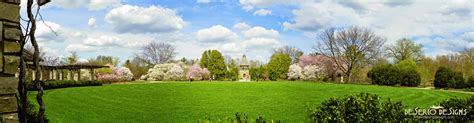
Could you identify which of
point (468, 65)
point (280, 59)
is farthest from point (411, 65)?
point (280, 59)

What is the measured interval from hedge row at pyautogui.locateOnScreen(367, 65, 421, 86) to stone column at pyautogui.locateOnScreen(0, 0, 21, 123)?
4106 cm

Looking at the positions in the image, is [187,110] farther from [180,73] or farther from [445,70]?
[180,73]

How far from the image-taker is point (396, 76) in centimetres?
4097

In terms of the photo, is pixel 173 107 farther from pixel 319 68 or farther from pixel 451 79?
pixel 319 68

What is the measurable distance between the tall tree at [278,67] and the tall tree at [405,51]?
14.2 metres

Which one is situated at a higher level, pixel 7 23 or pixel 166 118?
pixel 7 23

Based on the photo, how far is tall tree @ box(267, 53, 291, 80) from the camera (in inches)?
2323

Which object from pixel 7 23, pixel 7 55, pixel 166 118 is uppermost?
pixel 7 23

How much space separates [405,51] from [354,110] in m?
54.7

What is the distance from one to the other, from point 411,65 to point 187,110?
34993mm

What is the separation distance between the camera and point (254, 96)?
25.4 meters

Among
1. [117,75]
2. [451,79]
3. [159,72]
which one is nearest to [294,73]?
[159,72]

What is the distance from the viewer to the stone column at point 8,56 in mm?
3205

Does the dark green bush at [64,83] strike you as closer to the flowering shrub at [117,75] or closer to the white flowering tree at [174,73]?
the flowering shrub at [117,75]
